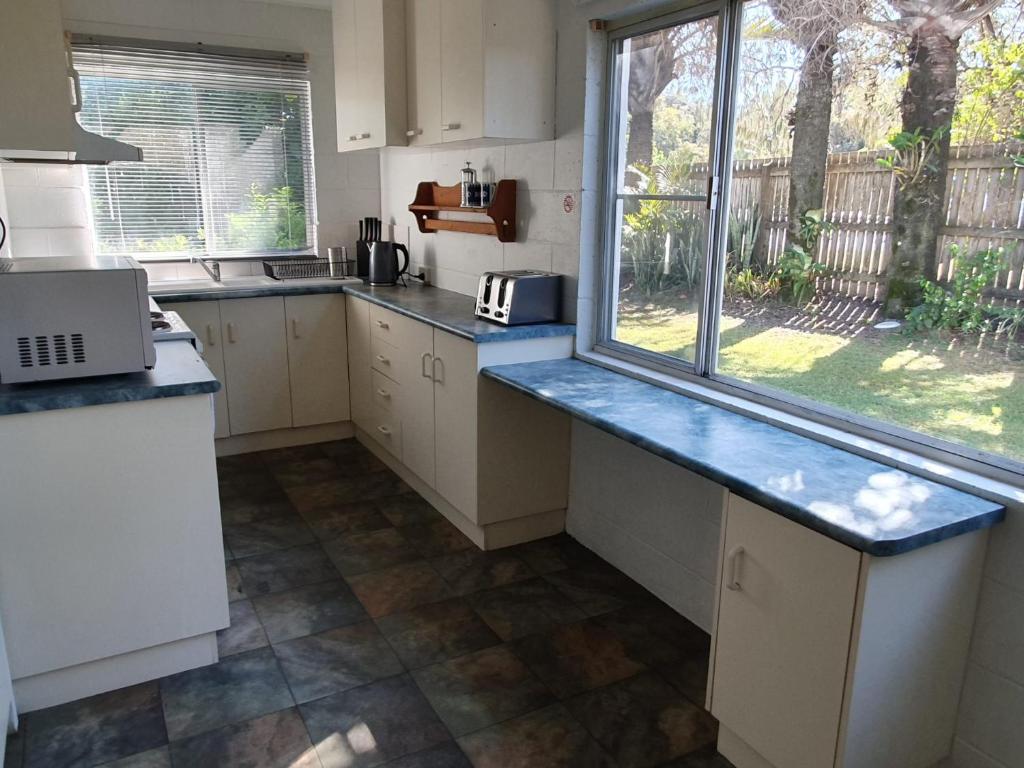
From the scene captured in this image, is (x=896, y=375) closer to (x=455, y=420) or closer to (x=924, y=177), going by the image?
(x=924, y=177)

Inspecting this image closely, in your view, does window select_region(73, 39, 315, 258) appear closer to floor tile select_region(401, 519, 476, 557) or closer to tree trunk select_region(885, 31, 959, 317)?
floor tile select_region(401, 519, 476, 557)

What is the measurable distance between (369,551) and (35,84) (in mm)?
1915

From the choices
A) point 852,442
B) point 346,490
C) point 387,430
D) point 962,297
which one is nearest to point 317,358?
point 387,430

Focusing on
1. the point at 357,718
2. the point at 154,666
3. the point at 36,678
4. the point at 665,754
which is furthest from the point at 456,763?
the point at 36,678

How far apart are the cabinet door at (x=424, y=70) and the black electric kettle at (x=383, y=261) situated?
2.34 ft

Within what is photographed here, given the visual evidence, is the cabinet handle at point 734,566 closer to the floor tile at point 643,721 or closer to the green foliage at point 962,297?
the floor tile at point 643,721

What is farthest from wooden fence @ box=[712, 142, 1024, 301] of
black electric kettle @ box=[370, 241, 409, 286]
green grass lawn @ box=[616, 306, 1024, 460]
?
black electric kettle @ box=[370, 241, 409, 286]

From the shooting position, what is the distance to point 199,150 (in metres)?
4.36

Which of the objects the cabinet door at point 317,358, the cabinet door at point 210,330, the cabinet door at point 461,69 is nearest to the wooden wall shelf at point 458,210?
the cabinet door at point 461,69

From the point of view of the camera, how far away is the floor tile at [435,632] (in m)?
2.41

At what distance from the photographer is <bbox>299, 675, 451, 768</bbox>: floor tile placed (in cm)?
198

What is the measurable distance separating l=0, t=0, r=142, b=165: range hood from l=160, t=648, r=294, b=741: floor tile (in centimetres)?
155

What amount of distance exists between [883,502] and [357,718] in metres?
1.45

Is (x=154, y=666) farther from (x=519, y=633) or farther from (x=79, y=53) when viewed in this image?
(x=79, y=53)
